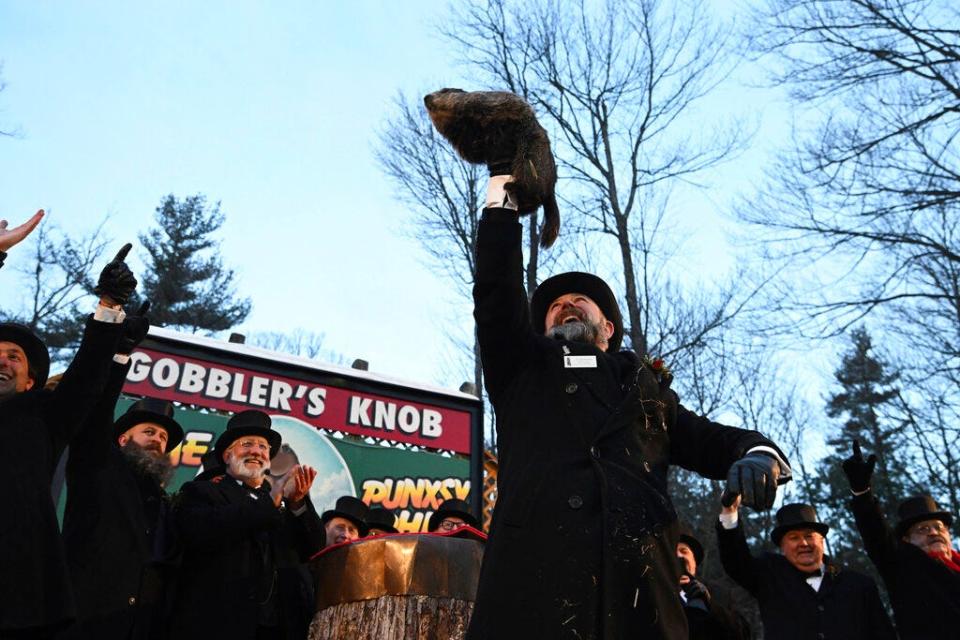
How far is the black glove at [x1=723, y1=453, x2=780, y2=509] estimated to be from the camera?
8.70 feet

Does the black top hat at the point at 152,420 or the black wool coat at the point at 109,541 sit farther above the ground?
the black top hat at the point at 152,420

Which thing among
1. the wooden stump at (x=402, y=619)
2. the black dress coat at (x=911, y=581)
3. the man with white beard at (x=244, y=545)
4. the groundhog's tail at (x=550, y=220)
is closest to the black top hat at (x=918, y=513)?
the black dress coat at (x=911, y=581)

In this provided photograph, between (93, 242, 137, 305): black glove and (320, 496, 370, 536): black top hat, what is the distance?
9.72ft

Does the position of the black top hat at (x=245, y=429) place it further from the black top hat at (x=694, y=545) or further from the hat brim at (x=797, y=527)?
the hat brim at (x=797, y=527)

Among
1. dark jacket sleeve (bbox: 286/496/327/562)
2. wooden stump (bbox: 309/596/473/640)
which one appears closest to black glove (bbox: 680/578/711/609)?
wooden stump (bbox: 309/596/473/640)

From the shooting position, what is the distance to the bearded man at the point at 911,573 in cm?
603

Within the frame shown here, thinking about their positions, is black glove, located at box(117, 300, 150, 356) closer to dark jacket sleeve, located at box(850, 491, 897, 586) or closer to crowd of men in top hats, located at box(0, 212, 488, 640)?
crowd of men in top hats, located at box(0, 212, 488, 640)

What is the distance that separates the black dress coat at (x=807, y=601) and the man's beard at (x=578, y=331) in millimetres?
3125

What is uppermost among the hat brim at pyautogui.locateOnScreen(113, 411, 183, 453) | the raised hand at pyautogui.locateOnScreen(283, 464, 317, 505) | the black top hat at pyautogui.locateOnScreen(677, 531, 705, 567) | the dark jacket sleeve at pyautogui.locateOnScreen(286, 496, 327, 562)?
the hat brim at pyautogui.locateOnScreen(113, 411, 183, 453)

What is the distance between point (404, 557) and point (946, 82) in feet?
37.0

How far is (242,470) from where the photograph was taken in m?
5.55

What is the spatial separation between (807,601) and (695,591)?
84 centimetres

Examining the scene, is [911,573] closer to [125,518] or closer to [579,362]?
[579,362]

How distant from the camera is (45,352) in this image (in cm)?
477
